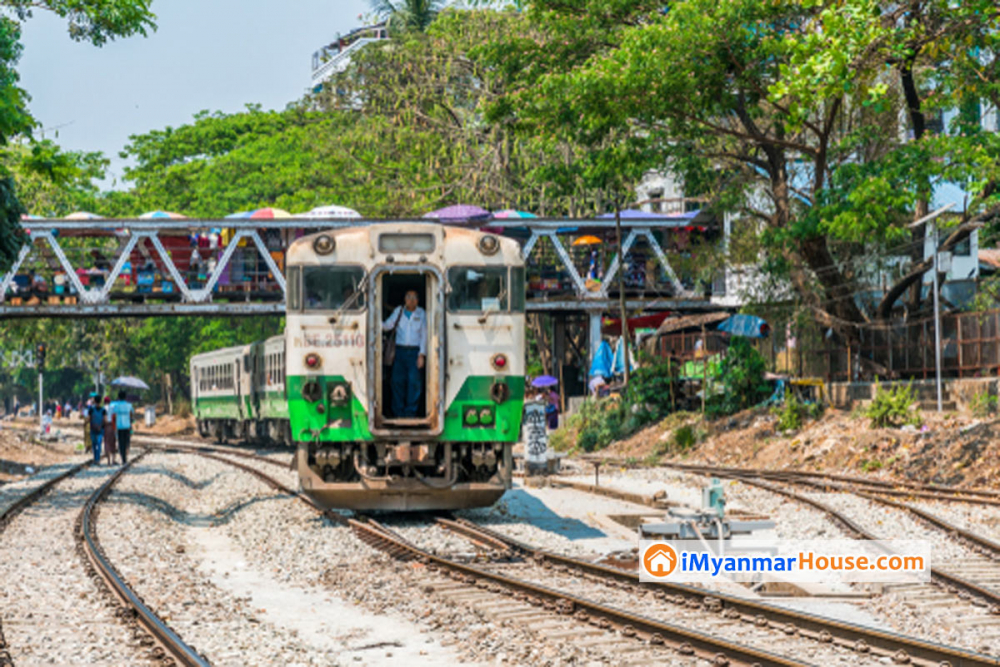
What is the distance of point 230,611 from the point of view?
30.0 ft

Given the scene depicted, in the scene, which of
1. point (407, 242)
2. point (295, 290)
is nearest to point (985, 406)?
point (407, 242)

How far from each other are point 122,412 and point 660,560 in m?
19.5

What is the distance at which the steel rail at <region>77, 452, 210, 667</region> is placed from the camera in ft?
23.6

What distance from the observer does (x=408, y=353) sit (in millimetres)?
14008

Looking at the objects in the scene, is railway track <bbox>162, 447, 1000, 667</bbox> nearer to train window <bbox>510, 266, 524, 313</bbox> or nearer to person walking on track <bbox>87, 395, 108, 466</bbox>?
train window <bbox>510, 266, 524, 313</bbox>

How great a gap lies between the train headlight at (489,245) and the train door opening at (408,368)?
2.21 feet

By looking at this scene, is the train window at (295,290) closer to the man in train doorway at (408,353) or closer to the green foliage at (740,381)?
the man in train doorway at (408,353)

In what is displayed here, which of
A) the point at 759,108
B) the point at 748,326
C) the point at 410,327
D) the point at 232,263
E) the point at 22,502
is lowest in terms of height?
the point at 22,502

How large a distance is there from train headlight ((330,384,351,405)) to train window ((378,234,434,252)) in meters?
1.67

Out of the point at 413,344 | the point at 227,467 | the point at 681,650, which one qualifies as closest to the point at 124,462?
the point at 227,467

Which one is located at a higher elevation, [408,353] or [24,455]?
[408,353]

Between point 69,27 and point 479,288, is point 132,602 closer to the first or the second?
point 479,288

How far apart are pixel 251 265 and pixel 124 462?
19.7 metres

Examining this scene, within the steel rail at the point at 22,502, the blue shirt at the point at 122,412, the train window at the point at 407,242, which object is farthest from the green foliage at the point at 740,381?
the train window at the point at 407,242
